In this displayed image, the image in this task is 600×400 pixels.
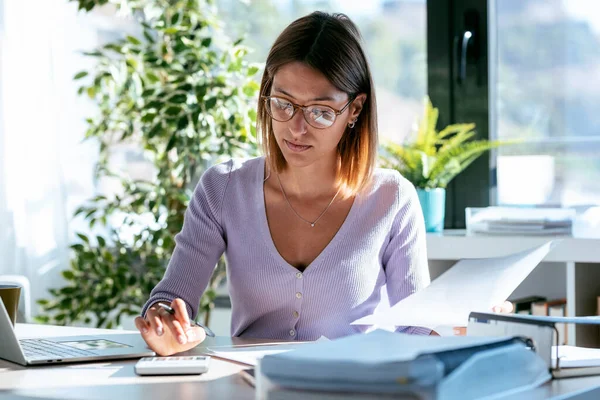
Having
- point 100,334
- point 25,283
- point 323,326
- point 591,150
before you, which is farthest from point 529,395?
A: point 591,150

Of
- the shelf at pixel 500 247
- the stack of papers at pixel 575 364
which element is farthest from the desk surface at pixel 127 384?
the shelf at pixel 500 247

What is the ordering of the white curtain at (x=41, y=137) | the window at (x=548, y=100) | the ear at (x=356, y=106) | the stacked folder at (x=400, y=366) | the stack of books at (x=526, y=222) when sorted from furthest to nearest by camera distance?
the white curtain at (x=41, y=137)
the window at (x=548, y=100)
the stack of books at (x=526, y=222)
the ear at (x=356, y=106)
the stacked folder at (x=400, y=366)

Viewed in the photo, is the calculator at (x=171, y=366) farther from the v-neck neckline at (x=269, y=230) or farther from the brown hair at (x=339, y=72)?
the brown hair at (x=339, y=72)

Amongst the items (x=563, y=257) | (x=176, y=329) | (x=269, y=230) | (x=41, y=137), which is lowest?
(x=563, y=257)

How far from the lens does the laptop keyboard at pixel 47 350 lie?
1558 mm

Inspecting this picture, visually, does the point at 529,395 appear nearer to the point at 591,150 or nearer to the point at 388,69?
the point at 591,150

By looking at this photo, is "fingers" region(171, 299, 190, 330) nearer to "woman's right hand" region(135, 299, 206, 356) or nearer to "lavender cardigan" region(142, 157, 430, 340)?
"woman's right hand" region(135, 299, 206, 356)

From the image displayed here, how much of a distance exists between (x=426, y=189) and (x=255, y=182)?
1.08 m

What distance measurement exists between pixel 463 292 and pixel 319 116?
2.01 ft

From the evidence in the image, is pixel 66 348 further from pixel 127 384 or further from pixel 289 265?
pixel 289 265

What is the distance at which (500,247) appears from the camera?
285 cm

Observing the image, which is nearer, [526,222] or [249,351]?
[249,351]

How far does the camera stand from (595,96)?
3.24m

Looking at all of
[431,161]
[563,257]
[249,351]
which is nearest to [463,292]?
[249,351]
